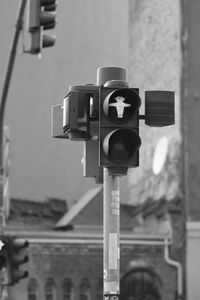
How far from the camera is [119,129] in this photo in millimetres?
8422

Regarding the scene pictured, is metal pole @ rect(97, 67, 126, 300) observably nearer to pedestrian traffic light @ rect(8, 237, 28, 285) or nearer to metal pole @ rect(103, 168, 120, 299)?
metal pole @ rect(103, 168, 120, 299)

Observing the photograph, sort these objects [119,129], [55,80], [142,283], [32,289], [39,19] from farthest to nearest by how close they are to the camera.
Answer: [55,80] < [142,283] < [32,289] < [39,19] < [119,129]

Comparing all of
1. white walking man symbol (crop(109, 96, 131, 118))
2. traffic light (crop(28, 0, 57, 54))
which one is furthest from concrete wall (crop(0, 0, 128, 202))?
white walking man symbol (crop(109, 96, 131, 118))

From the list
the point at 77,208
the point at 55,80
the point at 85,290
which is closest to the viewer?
the point at 85,290

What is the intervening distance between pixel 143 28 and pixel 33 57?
352 cm

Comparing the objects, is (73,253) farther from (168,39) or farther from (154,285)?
(168,39)

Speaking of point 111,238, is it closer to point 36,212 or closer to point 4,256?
point 4,256

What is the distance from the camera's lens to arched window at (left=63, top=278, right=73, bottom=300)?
83.3ft

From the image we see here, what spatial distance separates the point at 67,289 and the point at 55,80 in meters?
7.72

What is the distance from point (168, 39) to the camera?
28.3m

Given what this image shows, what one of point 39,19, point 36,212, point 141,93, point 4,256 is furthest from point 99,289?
point 39,19

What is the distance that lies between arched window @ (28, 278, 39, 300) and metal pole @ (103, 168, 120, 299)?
16921 millimetres

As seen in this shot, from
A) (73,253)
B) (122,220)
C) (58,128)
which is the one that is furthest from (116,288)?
(122,220)

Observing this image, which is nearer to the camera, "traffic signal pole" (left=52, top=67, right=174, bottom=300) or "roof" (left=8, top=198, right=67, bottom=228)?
"traffic signal pole" (left=52, top=67, right=174, bottom=300)
